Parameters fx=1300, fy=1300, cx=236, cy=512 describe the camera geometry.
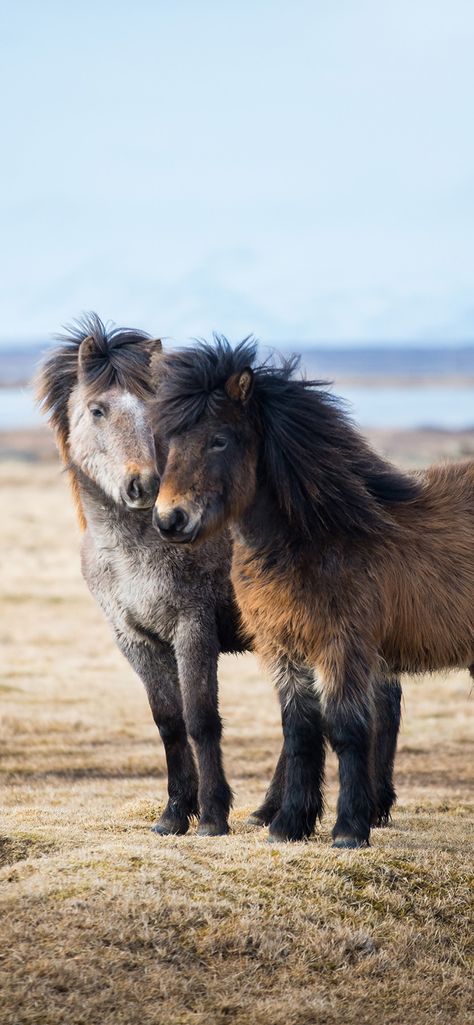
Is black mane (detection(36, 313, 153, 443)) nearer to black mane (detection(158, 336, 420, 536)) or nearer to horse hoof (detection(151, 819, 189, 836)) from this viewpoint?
black mane (detection(158, 336, 420, 536))

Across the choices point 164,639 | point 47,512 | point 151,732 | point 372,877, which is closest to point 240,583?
point 164,639

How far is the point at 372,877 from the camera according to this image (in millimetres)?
7422

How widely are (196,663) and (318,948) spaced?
246 cm

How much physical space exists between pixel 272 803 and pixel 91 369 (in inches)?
138

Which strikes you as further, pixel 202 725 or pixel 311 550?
pixel 202 725

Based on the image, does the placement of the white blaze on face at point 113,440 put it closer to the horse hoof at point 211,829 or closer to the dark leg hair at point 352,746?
the dark leg hair at point 352,746

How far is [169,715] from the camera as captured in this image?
9.23 meters

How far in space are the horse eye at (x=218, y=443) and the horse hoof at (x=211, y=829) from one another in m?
2.75

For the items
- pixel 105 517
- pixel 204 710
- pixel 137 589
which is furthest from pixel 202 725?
pixel 105 517

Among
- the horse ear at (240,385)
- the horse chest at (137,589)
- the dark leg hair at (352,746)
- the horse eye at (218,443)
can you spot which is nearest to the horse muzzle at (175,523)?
the horse eye at (218,443)

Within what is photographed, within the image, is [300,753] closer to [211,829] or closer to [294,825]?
[294,825]

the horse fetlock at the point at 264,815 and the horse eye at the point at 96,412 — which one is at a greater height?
the horse eye at the point at 96,412

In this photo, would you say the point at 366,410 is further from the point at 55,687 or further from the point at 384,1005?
the point at 384,1005

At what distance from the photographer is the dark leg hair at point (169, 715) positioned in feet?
30.2
